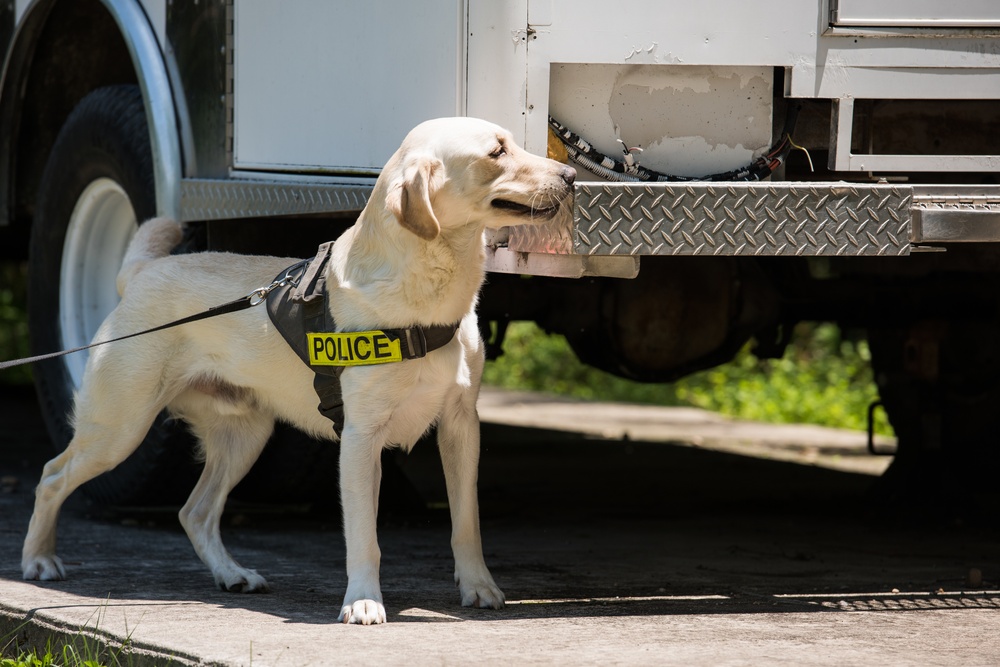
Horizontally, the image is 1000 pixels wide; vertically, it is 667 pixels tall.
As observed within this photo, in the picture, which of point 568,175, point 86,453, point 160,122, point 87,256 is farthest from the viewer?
point 87,256

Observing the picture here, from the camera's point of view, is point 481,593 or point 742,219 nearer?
point 742,219

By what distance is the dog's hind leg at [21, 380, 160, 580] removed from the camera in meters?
4.43

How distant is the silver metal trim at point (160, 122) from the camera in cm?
501

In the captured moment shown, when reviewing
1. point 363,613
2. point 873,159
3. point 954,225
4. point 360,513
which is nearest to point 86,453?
point 360,513

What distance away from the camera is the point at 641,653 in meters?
3.48

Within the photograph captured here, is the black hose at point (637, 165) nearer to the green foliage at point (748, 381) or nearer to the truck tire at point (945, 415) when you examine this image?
the truck tire at point (945, 415)

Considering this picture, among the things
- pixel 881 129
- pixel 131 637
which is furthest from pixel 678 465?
pixel 131 637

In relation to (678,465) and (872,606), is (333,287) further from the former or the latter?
(678,465)

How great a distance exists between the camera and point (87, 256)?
588 cm

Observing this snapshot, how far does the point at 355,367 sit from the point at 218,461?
3.25ft

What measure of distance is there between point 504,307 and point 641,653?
2.40 metres

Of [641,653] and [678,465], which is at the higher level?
[641,653]

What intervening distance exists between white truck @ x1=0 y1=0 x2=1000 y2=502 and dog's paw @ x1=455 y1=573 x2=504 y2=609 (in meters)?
0.93

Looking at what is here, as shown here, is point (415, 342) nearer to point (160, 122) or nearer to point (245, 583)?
point (245, 583)
